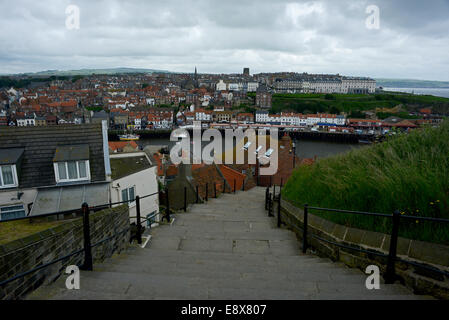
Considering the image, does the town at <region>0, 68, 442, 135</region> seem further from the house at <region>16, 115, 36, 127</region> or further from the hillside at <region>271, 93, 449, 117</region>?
the hillside at <region>271, 93, 449, 117</region>

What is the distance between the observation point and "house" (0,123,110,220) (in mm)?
9605

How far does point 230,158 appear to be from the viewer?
26234 mm

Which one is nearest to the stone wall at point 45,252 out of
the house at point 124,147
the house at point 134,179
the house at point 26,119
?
the house at point 134,179

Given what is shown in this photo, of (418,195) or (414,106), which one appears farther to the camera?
(414,106)

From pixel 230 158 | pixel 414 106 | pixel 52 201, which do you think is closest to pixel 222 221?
pixel 52 201

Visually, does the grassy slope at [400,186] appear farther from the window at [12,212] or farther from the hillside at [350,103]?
the hillside at [350,103]

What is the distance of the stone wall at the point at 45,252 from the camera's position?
290 cm

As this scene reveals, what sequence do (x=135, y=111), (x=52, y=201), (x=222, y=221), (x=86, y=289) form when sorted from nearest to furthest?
(x=86, y=289)
(x=222, y=221)
(x=52, y=201)
(x=135, y=111)

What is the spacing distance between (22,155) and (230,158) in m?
17.8

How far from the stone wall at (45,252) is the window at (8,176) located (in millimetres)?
6863

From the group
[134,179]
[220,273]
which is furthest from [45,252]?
[134,179]

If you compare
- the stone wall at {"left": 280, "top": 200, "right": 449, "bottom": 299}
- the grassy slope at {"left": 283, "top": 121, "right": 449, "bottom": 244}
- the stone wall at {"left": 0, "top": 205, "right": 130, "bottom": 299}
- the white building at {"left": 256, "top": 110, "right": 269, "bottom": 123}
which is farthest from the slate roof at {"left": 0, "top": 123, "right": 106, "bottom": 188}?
the white building at {"left": 256, "top": 110, "right": 269, "bottom": 123}
